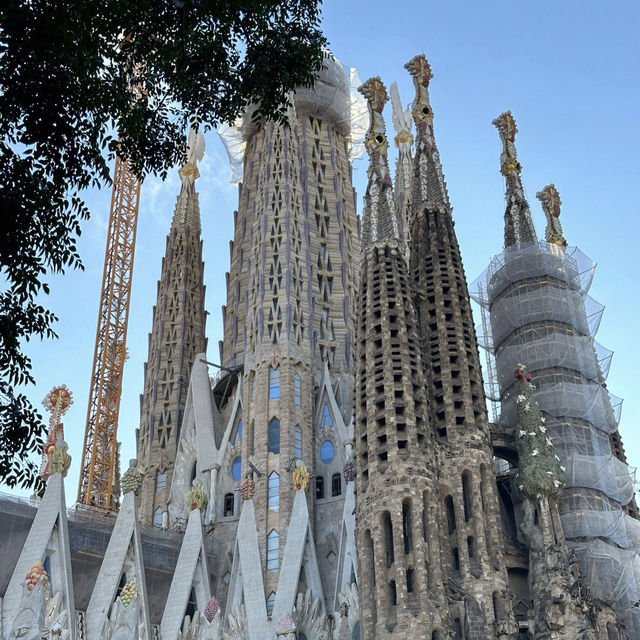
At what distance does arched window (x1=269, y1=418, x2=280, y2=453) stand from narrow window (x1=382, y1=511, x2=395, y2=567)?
317 inches

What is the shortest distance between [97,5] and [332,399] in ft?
91.2

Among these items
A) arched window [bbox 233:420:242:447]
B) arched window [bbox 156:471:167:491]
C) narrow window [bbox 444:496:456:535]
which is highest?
arched window [bbox 233:420:242:447]

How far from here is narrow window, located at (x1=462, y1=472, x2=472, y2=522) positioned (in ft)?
103

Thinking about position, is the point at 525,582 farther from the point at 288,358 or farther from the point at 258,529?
the point at 288,358

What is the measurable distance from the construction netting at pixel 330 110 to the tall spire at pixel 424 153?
183 inches

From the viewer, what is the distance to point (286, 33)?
44.2ft

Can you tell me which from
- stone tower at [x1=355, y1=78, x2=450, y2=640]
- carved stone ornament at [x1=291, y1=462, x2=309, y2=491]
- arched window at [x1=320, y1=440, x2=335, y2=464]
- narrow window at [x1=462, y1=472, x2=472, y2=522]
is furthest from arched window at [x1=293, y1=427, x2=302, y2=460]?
A: narrow window at [x1=462, y1=472, x2=472, y2=522]

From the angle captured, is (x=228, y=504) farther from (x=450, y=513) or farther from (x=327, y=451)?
(x=450, y=513)

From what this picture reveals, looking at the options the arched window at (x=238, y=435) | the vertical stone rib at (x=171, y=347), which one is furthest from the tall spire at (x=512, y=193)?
the vertical stone rib at (x=171, y=347)

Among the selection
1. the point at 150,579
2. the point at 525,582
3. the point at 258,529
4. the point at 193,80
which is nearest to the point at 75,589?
the point at 150,579

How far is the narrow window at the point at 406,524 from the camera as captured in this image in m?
29.2

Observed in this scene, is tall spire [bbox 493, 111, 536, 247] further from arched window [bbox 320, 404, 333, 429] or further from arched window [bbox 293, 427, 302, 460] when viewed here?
arched window [bbox 293, 427, 302, 460]

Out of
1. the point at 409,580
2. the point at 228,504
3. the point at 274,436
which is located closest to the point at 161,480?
the point at 228,504

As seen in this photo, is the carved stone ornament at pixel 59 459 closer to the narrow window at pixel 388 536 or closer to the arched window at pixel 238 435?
the arched window at pixel 238 435
